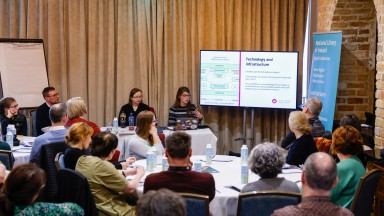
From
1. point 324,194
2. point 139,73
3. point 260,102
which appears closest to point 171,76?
point 139,73

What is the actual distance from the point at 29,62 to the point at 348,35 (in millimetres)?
4149

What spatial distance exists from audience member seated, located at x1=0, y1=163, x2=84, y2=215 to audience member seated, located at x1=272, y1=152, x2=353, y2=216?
4.11ft

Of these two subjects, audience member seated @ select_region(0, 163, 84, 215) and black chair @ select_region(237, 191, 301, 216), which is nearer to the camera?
audience member seated @ select_region(0, 163, 84, 215)

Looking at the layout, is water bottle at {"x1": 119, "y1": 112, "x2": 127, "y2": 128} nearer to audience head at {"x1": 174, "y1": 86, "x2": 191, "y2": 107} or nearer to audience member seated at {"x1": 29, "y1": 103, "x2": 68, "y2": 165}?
audience head at {"x1": 174, "y1": 86, "x2": 191, "y2": 107}

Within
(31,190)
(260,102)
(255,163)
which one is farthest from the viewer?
(260,102)

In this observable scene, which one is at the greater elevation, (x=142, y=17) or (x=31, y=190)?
(x=142, y=17)

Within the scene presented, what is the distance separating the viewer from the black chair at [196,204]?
3.48 metres

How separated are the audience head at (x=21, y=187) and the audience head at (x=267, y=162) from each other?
1.38 m

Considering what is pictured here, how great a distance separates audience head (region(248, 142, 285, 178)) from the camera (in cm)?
379

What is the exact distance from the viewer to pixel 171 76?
28.3 ft

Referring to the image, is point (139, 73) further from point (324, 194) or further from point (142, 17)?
point (324, 194)

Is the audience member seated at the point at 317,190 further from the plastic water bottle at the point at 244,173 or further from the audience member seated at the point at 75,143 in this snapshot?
the audience member seated at the point at 75,143

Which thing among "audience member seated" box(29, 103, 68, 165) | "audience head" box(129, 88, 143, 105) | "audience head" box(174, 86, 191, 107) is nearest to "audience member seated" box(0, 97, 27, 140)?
"audience member seated" box(29, 103, 68, 165)

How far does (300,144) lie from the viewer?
5188mm
